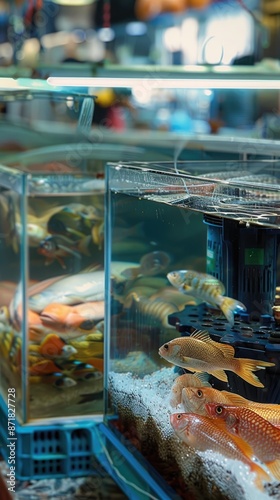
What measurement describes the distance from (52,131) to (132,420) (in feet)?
6.48

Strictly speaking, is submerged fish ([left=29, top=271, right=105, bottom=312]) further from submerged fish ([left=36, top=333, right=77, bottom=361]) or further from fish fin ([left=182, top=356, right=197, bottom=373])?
fish fin ([left=182, top=356, right=197, bottom=373])

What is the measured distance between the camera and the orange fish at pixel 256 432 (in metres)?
0.92

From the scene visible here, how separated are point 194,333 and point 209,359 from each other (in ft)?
0.25

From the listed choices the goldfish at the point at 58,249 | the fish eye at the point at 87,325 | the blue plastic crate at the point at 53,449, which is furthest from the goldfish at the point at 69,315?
the blue plastic crate at the point at 53,449

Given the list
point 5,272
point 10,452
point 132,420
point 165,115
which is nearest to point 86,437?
point 10,452

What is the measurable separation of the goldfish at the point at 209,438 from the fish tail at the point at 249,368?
77 millimetres

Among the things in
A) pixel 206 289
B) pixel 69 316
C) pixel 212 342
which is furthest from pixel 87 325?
pixel 212 342

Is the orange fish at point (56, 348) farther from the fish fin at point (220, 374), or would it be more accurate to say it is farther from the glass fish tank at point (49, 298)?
the fish fin at point (220, 374)

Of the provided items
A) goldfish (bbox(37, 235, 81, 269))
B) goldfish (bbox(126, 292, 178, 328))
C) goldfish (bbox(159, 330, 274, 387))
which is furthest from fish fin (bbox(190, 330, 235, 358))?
goldfish (bbox(37, 235, 81, 269))

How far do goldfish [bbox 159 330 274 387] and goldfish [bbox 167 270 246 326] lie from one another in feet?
0.17

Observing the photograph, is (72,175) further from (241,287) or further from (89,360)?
(241,287)

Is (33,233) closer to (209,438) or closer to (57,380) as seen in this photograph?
(57,380)

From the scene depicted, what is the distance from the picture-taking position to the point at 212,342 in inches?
42.8

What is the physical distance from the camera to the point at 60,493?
1.46 metres
